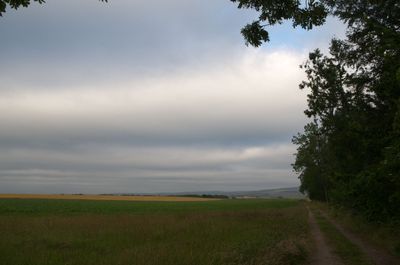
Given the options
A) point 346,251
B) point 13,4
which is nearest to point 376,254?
point 346,251

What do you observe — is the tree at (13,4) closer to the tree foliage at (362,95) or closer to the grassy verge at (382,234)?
the tree foliage at (362,95)

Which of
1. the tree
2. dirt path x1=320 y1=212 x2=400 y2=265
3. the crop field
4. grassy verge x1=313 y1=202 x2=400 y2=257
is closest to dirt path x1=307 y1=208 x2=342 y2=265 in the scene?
the crop field

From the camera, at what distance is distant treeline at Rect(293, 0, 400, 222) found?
15188 mm

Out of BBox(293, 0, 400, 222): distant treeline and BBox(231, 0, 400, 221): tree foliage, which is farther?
BBox(293, 0, 400, 222): distant treeline

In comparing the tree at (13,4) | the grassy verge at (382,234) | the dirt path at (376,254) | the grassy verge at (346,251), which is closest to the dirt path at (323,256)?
the grassy verge at (346,251)

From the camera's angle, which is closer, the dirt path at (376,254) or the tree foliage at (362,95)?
the tree foliage at (362,95)

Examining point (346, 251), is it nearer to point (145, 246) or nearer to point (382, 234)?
point (382, 234)

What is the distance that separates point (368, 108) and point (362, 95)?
65cm

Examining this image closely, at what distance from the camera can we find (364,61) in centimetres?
2033

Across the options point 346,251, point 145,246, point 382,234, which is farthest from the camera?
point 382,234

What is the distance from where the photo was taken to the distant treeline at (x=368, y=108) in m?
15.2

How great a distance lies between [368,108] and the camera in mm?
21750

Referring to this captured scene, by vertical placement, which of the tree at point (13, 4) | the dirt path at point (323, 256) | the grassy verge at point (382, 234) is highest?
the tree at point (13, 4)

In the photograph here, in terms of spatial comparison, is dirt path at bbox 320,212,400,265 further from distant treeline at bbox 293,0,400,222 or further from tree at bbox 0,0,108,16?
tree at bbox 0,0,108,16
